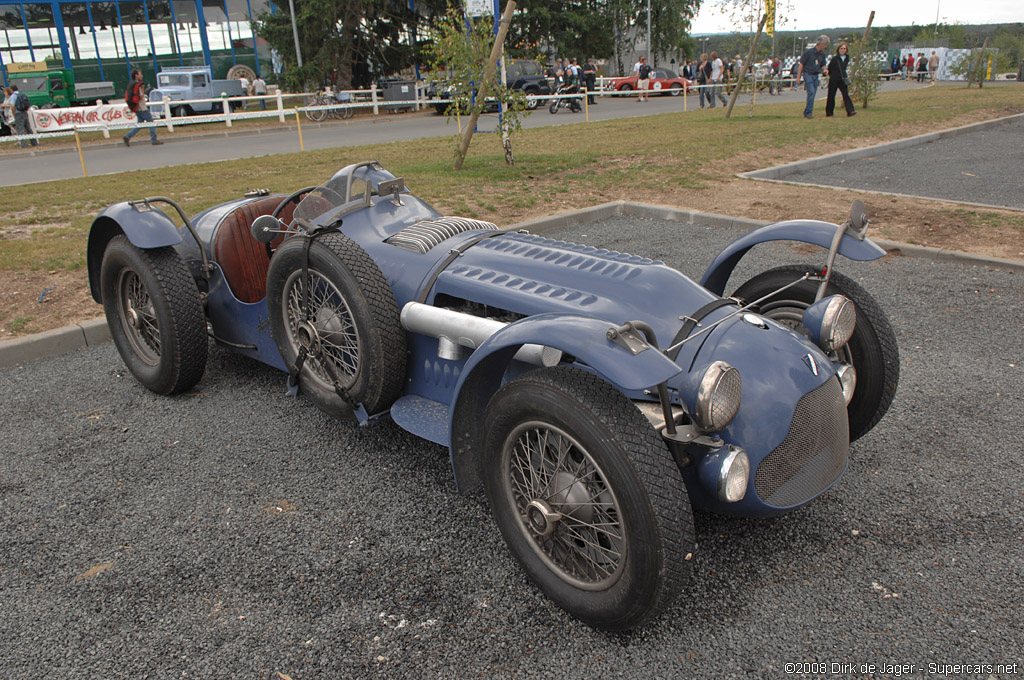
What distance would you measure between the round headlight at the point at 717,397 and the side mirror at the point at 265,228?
2267 millimetres

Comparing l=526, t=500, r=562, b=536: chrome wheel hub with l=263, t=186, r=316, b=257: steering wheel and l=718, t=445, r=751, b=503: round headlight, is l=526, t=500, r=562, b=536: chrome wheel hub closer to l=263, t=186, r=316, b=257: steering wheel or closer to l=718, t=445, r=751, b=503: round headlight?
l=718, t=445, r=751, b=503: round headlight

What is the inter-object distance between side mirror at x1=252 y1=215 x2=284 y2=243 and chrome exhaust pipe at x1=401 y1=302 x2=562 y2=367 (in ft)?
2.95

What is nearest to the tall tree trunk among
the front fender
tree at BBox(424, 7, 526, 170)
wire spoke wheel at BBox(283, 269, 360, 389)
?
tree at BBox(424, 7, 526, 170)

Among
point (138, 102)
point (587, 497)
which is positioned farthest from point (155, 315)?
point (138, 102)

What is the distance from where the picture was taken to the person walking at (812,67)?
16.8 meters

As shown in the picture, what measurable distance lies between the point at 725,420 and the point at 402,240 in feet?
5.89

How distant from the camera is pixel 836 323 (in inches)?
98.4

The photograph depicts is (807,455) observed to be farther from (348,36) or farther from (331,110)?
(348,36)

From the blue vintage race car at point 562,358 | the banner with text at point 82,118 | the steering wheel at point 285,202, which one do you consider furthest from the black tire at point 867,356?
the banner with text at point 82,118

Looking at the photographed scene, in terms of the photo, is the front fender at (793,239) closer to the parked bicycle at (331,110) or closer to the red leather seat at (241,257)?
the red leather seat at (241,257)

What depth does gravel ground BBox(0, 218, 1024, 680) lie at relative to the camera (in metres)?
2.08

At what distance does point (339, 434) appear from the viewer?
3.46 meters

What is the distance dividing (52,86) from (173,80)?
13.3ft

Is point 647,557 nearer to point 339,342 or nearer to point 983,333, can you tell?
point 339,342
